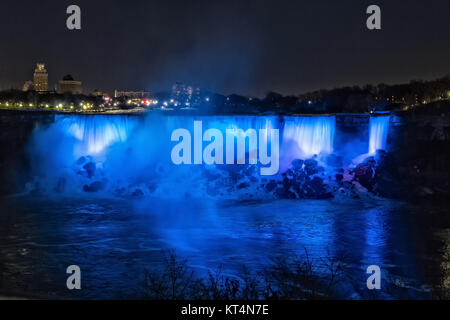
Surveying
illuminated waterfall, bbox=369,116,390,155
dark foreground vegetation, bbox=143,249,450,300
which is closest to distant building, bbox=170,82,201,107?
illuminated waterfall, bbox=369,116,390,155

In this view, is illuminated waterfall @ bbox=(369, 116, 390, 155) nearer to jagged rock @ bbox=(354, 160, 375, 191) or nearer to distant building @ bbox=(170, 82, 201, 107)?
jagged rock @ bbox=(354, 160, 375, 191)

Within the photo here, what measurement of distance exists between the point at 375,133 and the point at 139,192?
652 inches

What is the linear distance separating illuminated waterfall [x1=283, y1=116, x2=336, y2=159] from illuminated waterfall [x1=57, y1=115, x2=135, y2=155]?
11.4 metres

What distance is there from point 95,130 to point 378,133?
19.1 m

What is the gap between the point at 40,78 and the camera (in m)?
133

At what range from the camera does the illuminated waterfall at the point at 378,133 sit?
36.8m

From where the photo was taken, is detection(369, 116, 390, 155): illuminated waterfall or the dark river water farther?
detection(369, 116, 390, 155): illuminated waterfall

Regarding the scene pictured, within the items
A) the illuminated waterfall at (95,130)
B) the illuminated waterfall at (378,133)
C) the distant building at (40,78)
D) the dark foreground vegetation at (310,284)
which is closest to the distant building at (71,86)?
the distant building at (40,78)

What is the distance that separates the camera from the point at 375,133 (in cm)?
3738

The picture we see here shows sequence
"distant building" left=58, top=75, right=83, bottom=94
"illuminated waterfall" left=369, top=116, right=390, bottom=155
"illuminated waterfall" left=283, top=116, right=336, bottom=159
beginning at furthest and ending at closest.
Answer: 1. "distant building" left=58, top=75, right=83, bottom=94
2. "illuminated waterfall" left=283, top=116, right=336, bottom=159
3. "illuminated waterfall" left=369, top=116, right=390, bottom=155

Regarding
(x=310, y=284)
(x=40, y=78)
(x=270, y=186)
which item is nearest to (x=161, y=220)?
(x=270, y=186)

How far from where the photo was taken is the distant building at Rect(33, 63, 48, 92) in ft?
422
